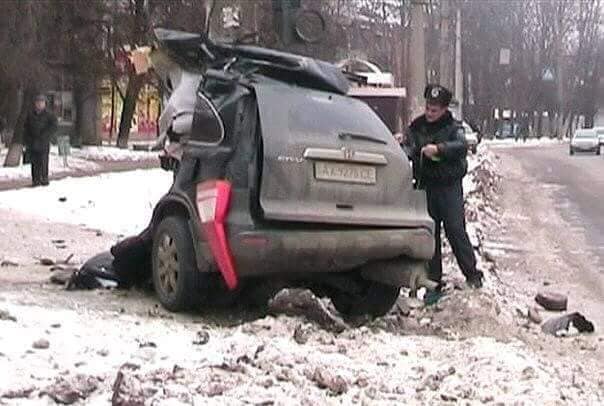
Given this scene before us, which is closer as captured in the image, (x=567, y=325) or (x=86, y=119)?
(x=567, y=325)

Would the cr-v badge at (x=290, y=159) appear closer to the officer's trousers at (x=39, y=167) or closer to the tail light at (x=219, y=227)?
the tail light at (x=219, y=227)

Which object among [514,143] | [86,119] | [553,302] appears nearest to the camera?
[553,302]

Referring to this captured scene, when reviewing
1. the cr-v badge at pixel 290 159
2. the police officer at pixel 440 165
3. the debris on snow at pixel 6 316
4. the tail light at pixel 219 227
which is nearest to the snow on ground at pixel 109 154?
the police officer at pixel 440 165

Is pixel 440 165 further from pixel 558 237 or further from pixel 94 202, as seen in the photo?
pixel 558 237

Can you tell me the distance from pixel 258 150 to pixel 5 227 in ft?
22.8

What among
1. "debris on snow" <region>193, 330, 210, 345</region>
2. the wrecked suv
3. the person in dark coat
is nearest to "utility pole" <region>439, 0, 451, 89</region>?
the person in dark coat

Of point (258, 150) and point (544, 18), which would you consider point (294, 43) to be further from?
point (544, 18)

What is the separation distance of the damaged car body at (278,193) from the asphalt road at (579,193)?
22.2 feet

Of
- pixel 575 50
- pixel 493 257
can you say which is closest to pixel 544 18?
pixel 575 50

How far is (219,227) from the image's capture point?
7.37 metres

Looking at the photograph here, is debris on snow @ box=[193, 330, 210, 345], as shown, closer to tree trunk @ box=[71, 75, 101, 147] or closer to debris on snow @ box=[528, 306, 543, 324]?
debris on snow @ box=[528, 306, 543, 324]

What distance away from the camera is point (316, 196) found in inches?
296

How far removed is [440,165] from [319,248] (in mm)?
1893

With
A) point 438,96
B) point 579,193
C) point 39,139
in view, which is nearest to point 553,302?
point 438,96
